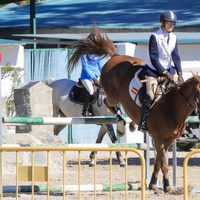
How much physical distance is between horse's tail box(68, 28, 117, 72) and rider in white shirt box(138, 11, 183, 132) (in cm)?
169

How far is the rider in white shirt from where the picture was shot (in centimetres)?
1241

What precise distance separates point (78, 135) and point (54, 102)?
374 cm

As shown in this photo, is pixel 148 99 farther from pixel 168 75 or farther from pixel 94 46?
pixel 94 46

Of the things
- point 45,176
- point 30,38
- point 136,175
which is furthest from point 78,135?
point 45,176

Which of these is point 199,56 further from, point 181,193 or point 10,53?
point 181,193

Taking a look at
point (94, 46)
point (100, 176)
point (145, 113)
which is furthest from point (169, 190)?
point (94, 46)

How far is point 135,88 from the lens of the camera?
→ 12906mm

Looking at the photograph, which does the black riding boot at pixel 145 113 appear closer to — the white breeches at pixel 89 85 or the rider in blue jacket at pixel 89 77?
the rider in blue jacket at pixel 89 77

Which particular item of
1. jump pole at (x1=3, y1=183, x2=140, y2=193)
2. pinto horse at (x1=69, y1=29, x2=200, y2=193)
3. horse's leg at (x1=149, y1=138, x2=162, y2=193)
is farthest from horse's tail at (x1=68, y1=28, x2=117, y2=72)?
jump pole at (x1=3, y1=183, x2=140, y2=193)

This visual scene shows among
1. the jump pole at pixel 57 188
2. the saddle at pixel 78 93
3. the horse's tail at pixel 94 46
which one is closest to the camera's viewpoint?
the jump pole at pixel 57 188

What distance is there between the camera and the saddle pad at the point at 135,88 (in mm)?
12812

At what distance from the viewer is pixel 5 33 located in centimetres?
3155

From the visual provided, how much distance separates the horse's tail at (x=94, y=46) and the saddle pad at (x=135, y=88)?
51.3 inches

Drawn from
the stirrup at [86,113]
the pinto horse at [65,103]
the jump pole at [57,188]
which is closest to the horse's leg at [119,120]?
the jump pole at [57,188]
